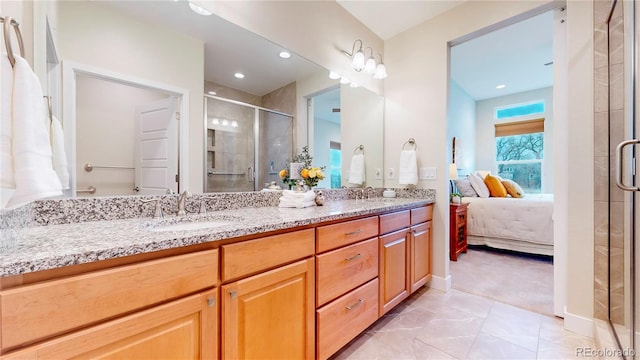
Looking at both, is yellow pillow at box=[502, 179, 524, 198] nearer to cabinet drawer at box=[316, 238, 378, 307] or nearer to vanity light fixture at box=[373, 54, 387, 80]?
vanity light fixture at box=[373, 54, 387, 80]

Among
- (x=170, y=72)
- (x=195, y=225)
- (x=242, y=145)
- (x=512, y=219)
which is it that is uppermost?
(x=170, y=72)

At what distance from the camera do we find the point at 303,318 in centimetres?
116

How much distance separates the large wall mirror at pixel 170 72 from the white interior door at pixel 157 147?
0.06 ft

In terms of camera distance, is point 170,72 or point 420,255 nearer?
point 170,72

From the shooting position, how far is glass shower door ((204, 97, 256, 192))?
1.47m

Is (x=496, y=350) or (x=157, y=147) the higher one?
(x=157, y=147)

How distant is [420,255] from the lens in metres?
2.12

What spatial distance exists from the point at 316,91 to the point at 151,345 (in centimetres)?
191

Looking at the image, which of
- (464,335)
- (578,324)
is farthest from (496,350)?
(578,324)

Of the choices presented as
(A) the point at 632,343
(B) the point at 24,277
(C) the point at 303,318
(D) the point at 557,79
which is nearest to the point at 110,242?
(B) the point at 24,277

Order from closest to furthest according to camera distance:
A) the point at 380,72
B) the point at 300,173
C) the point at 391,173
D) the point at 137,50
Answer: the point at 137,50, the point at 300,173, the point at 380,72, the point at 391,173

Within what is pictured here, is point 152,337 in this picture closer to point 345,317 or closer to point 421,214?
point 345,317

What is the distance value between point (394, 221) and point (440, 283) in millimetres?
996

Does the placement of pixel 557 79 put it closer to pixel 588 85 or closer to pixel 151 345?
pixel 588 85
